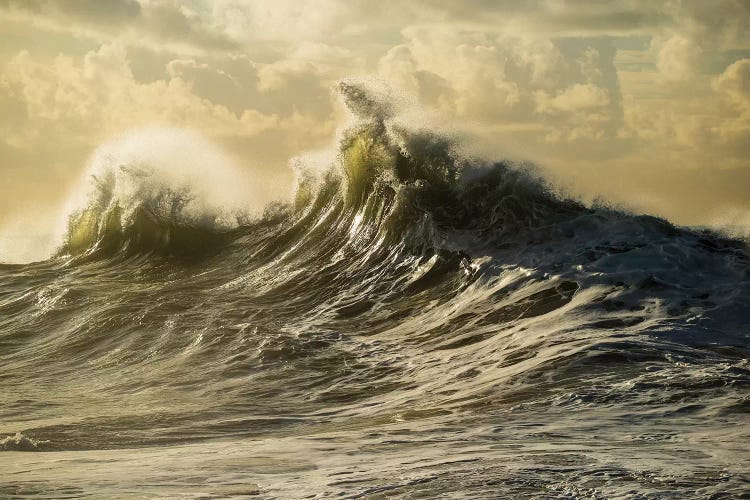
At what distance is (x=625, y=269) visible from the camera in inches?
454

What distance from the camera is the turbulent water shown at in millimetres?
5680


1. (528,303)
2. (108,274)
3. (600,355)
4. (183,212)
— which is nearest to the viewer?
(600,355)

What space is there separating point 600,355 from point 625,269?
11.0ft

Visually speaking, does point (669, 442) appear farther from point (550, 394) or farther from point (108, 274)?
point (108, 274)

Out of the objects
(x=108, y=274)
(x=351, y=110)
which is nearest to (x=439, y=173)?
(x=351, y=110)

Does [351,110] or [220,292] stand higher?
[351,110]

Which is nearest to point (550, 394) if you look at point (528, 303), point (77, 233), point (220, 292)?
point (528, 303)

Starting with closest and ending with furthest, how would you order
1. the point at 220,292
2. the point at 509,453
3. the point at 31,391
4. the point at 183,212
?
the point at 509,453
the point at 31,391
the point at 220,292
the point at 183,212

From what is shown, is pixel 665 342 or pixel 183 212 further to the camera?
pixel 183 212

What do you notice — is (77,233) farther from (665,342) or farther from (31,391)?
(665,342)

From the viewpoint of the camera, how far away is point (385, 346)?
10914 millimetres

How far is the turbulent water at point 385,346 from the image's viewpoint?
5680 mm

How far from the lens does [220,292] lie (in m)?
15.2

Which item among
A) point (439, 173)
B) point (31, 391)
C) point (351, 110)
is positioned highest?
point (351, 110)
